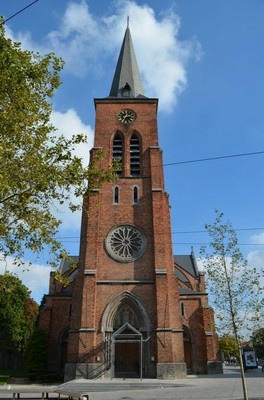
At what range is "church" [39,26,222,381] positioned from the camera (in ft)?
76.7

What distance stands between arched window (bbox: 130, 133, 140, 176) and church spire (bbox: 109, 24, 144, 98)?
5.49 meters

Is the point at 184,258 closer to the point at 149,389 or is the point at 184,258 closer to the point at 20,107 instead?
the point at 149,389

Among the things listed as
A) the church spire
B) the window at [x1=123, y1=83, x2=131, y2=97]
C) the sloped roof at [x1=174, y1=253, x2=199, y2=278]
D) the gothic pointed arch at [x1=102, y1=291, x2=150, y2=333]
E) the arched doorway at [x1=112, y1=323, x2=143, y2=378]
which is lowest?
the arched doorway at [x1=112, y1=323, x2=143, y2=378]

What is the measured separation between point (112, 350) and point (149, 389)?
527 cm

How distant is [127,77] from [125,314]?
23620 millimetres

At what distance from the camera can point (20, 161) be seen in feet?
34.3

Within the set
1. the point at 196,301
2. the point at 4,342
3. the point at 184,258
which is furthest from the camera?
the point at 184,258

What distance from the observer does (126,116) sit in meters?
32.7

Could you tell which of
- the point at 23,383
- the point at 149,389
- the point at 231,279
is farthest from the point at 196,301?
the point at 231,279

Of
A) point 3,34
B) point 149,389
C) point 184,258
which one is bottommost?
point 149,389

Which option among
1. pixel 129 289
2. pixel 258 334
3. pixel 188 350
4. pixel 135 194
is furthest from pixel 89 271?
pixel 258 334

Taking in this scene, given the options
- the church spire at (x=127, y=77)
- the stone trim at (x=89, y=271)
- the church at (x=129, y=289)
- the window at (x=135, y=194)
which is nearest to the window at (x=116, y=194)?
the church at (x=129, y=289)

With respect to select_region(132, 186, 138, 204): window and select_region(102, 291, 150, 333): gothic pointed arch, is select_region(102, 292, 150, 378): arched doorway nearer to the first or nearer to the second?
select_region(102, 291, 150, 333): gothic pointed arch

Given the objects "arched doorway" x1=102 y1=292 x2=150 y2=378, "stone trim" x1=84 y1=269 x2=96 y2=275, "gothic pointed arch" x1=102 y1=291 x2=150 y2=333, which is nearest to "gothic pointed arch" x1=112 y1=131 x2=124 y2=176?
"stone trim" x1=84 y1=269 x2=96 y2=275
